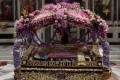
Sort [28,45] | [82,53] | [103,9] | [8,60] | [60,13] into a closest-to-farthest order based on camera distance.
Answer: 1. [60,13]
2. [82,53]
3. [28,45]
4. [8,60]
5. [103,9]

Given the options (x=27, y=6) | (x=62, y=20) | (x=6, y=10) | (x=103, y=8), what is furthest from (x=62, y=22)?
(x=6, y=10)

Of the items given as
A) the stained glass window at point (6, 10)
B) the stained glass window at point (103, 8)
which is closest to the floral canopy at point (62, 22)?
the stained glass window at point (103, 8)

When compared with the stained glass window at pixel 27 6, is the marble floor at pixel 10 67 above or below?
below

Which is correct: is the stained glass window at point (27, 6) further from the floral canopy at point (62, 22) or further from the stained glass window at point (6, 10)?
the floral canopy at point (62, 22)

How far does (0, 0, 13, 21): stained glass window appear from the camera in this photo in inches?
568

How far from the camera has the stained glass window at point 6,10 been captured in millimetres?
14428

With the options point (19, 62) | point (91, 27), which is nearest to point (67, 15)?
point (91, 27)

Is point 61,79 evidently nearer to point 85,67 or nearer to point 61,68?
point 61,68

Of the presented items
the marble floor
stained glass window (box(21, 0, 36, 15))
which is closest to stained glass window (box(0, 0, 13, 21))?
stained glass window (box(21, 0, 36, 15))

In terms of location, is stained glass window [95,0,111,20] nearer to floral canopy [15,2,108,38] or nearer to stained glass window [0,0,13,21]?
stained glass window [0,0,13,21]

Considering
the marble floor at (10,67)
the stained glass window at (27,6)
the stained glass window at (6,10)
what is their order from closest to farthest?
the marble floor at (10,67) < the stained glass window at (27,6) < the stained glass window at (6,10)

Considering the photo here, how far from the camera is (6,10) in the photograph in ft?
47.5

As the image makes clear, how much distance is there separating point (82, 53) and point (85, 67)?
33.8 inches

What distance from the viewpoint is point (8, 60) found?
1046 cm
